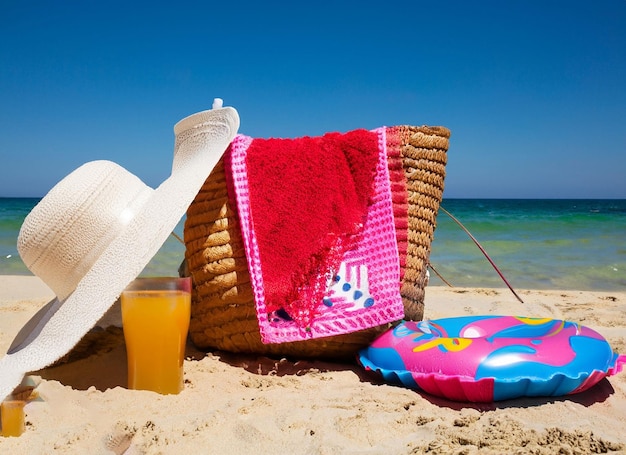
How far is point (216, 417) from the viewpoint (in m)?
1.56

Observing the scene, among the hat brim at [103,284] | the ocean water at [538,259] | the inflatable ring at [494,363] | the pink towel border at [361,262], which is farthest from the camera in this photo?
the ocean water at [538,259]

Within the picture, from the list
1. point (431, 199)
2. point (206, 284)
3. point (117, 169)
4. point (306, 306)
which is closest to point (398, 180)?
point (431, 199)

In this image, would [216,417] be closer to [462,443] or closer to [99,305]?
[99,305]

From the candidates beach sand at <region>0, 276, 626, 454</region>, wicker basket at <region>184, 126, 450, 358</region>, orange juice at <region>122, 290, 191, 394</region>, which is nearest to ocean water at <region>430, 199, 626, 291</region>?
wicker basket at <region>184, 126, 450, 358</region>

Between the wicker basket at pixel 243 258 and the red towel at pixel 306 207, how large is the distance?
106mm

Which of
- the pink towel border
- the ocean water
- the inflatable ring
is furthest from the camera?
the ocean water

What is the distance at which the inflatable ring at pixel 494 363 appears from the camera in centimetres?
169

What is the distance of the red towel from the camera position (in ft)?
6.61

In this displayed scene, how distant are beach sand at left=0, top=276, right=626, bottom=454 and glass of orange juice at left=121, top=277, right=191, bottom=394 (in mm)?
59

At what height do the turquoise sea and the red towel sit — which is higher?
the red towel

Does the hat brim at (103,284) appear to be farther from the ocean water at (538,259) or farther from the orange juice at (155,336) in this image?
the ocean water at (538,259)

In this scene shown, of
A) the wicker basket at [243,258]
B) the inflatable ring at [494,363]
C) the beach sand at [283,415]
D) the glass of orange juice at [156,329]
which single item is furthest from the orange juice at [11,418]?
the inflatable ring at [494,363]

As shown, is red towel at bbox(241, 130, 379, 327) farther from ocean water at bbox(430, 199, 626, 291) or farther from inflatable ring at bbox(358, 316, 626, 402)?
ocean water at bbox(430, 199, 626, 291)

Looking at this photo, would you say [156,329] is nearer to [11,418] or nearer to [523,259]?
[11,418]
